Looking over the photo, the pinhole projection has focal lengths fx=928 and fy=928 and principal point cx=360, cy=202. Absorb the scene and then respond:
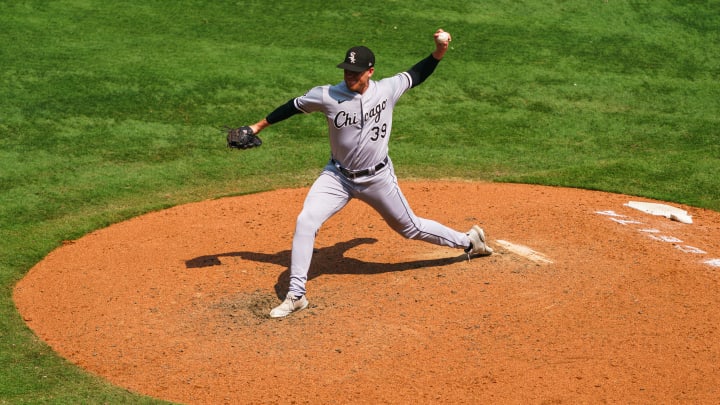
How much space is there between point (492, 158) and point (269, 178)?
102 inches

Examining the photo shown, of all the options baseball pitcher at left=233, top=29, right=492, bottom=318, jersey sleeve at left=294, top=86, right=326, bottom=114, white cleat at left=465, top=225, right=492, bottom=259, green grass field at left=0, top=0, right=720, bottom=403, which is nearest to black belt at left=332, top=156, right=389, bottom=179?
baseball pitcher at left=233, top=29, right=492, bottom=318

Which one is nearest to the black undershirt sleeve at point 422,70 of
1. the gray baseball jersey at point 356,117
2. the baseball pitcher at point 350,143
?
the baseball pitcher at point 350,143

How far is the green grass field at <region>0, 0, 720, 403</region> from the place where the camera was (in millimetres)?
9781

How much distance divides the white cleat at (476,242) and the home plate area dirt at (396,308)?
4.0 inches

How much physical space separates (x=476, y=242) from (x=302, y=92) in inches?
207

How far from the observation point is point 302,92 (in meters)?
12.1

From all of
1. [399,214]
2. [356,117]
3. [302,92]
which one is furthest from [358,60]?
[302,92]

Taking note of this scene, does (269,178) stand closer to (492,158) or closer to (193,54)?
(492,158)

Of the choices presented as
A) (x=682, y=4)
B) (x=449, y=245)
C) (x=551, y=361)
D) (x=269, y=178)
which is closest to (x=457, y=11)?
(x=682, y=4)

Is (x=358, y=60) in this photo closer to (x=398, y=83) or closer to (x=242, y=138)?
(x=398, y=83)

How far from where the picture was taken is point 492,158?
1066 cm

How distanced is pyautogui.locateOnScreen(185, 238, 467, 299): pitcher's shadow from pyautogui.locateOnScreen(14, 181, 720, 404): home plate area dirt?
22 mm

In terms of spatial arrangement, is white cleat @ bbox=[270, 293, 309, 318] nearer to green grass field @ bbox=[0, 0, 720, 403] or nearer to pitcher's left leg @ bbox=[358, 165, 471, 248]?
pitcher's left leg @ bbox=[358, 165, 471, 248]

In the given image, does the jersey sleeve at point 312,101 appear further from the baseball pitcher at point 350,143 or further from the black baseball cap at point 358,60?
the black baseball cap at point 358,60
